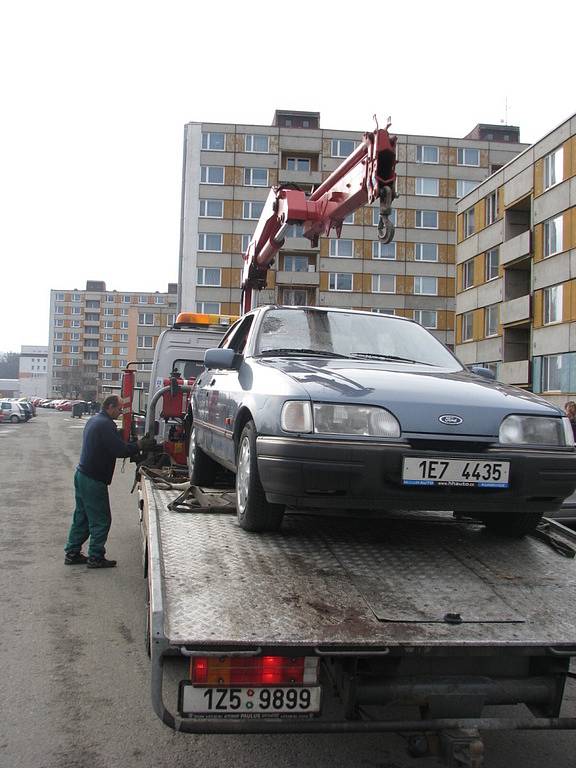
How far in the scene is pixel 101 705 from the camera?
372cm

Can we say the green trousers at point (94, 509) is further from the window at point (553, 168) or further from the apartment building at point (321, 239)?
the apartment building at point (321, 239)

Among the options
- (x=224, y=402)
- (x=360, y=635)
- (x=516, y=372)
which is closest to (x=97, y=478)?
(x=224, y=402)

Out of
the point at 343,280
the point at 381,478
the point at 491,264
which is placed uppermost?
the point at 343,280

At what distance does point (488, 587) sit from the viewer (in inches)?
122

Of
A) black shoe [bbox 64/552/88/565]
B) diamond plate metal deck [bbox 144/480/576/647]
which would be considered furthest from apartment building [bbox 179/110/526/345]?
diamond plate metal deck [bbox 144/480/576/647]

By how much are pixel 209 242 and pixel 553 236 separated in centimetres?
2885

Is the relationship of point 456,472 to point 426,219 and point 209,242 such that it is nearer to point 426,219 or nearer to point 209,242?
point 209,242

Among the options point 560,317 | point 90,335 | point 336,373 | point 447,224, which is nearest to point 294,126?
point 447,224

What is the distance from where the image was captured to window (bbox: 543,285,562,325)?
101ft

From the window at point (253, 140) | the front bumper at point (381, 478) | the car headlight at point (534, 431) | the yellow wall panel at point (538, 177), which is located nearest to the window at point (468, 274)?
the yellow wall panel at point (538, 177)

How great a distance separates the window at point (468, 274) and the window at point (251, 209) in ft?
62.6

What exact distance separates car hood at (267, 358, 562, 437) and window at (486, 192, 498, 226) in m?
36.1

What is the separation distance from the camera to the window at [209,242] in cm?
5394

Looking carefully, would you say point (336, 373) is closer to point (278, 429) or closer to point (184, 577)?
point (278, 429)
